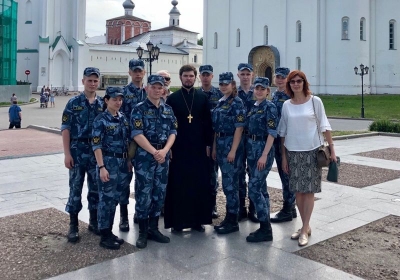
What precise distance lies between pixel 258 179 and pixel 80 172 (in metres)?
2.12

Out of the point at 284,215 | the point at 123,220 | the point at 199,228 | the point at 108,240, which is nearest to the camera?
the point at 108,240

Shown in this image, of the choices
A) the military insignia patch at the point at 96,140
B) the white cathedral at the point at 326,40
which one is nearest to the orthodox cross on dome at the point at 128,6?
the white cathedral at the point at 326,40

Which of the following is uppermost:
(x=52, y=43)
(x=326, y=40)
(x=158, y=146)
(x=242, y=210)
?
(x=52, y=43)

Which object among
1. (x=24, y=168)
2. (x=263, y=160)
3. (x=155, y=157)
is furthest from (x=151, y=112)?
(x=24, y=168)

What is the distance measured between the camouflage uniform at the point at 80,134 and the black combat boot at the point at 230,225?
5.45ft

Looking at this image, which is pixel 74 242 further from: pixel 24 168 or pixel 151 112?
pixel 24 168

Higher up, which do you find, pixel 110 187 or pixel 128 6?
pixel 128 6

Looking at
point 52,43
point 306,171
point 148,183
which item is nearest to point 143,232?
point 148,183

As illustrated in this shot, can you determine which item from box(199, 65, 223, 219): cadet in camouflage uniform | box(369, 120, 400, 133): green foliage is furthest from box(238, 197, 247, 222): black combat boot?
box(369, 120, 400, 133): green foliage

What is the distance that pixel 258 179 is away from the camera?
5.30m

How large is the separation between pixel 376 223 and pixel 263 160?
2.11 meters

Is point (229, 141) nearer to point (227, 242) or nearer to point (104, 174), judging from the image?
point (227, 242)

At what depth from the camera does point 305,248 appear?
5.06 metres

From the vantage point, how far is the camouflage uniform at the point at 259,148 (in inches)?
208
